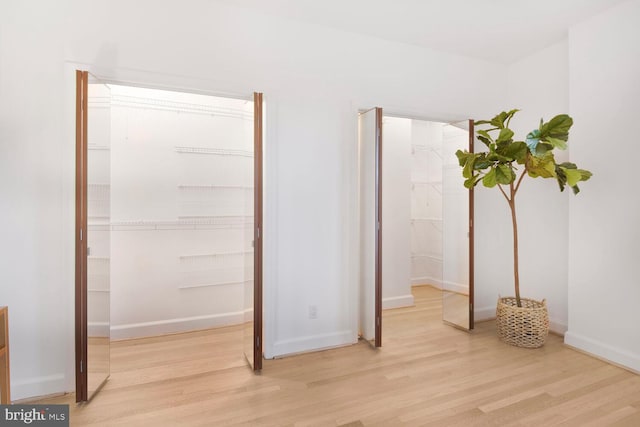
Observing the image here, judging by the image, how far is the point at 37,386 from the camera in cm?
220

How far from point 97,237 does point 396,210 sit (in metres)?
3.32

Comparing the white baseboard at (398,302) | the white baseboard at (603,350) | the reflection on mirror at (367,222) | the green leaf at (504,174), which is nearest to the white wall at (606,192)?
the white baseboard at (603,350)

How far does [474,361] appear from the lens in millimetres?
2719

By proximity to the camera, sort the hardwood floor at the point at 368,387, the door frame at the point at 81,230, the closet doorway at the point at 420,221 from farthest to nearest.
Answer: the closet doorway at the point at 420,221 < the door frame at the point at 81,230 < the hardwood floor at the point at 368,387

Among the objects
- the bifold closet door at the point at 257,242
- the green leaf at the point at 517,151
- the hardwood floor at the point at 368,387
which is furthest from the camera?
the green leaf at the point at 517,151

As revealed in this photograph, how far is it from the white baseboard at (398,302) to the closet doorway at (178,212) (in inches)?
69.4

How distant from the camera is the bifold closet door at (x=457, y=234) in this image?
3455 mm

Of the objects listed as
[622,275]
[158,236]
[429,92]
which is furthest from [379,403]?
A: [429,92]

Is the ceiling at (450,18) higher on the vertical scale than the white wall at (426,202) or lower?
higher

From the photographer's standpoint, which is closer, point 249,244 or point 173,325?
point 249,244

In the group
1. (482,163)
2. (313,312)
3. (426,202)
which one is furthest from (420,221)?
(313,312)

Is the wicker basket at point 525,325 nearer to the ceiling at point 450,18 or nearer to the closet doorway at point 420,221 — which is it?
the closet doorway at point 420,221

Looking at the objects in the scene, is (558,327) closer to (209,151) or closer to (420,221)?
(420,221)

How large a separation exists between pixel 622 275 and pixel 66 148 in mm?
4188
